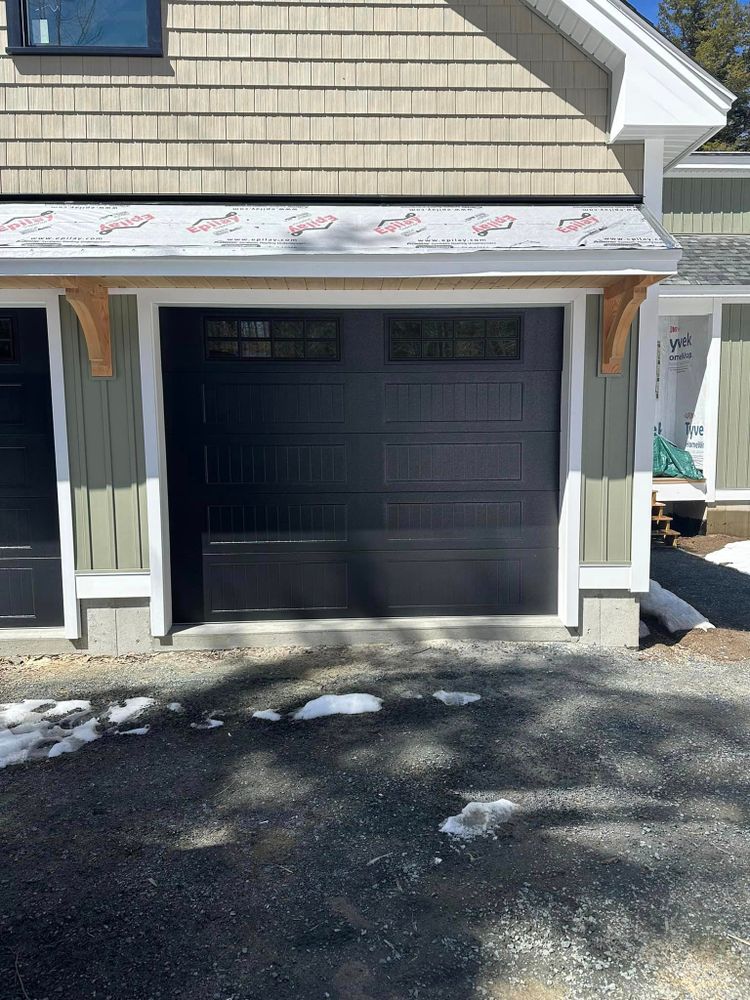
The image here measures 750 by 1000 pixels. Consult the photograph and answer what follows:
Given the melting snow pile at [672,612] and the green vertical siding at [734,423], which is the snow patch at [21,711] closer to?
the melting snow pile at [672,612]

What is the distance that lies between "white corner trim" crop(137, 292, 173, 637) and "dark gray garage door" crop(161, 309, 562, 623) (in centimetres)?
11

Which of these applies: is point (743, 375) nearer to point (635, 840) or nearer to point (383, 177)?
point (383, 177)

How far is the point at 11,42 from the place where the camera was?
15.6 feet

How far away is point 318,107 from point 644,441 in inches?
126

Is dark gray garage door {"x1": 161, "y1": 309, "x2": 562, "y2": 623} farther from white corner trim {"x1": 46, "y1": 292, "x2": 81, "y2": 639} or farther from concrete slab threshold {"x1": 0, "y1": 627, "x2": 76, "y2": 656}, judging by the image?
concrete slab threshold {"x1": 0, "y1": 627, "x2": 76, "y2": 656}

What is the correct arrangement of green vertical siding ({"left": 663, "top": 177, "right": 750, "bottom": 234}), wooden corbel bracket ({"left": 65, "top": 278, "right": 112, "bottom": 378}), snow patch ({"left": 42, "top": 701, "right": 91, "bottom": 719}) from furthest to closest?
1. green vertical siding ({"left": 663, "top": 177, "right": 750, "bottom": 234})
2. wooden corbel bracket ({"left": 65, "top": 278, "right": 112, "bottom": 378})
3. snow patch ({"left": 42, "top": 701, "right": 91, "bottom": 719})

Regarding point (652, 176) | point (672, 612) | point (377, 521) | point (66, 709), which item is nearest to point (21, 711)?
point (66, 709)

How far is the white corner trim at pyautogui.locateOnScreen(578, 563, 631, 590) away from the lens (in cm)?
526

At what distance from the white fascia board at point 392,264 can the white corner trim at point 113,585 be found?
206cm

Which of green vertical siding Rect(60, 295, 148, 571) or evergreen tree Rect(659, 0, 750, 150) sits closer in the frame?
green vertical siding Rect(60, 295, 148, 571)

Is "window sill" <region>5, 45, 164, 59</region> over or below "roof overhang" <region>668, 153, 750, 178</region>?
below

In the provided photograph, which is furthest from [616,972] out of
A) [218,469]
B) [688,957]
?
[218,469]

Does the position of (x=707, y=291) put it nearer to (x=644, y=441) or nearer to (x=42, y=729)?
(x=644, y=441)

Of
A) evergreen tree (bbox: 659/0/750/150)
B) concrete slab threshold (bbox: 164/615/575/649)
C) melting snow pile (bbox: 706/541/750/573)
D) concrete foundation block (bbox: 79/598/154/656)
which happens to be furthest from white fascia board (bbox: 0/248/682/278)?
evergreen tree (bbox: 659/0/750/150)
